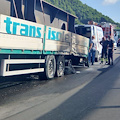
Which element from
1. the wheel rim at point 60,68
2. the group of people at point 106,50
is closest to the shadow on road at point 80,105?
the wheel rim at point 60,68

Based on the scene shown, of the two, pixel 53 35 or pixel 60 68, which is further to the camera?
pixel 60 68

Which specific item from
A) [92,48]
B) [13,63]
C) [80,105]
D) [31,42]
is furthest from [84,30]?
[80,105]

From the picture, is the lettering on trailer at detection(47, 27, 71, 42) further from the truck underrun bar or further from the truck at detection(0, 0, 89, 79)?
the truck underrun bar

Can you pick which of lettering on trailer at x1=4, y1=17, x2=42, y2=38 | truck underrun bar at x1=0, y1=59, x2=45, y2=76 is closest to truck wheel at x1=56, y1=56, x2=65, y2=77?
truck underrun bar at x1=0, y1=59, x2=45, y2=76

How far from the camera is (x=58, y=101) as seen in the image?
6270 mm

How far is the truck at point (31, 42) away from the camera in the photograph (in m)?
6.96

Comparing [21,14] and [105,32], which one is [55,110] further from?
[105,32]

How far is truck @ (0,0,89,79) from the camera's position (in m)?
6.96

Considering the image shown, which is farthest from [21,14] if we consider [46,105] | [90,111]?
[90,111]

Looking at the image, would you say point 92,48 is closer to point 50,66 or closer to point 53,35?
point 50,66

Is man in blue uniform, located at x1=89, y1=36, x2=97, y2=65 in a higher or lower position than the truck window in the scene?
lower

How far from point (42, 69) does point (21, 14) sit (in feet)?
7.46

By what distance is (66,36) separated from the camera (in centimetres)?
1074

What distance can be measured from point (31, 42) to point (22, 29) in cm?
75
